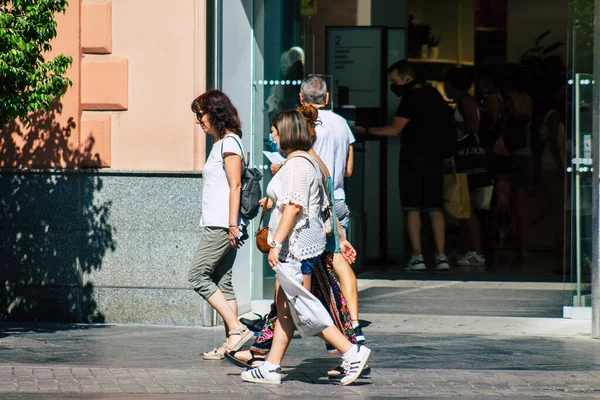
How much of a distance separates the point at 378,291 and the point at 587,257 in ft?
8.67

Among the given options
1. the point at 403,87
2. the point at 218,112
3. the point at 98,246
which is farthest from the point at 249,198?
the point at 403,87

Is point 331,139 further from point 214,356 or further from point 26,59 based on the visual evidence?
point 26,59

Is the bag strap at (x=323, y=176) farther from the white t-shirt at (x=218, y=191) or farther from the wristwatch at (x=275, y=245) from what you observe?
the white t-shirt at (x=218, y=191)

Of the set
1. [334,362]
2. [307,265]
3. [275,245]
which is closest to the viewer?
[275,245]

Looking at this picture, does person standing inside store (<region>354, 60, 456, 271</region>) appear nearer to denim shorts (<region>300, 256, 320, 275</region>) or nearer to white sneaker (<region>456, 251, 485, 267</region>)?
white sneaker (<region>456, 251, 485, 267</region>)

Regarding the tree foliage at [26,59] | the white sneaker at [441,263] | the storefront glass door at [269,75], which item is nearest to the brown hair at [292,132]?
the tree foliage at [26,59]

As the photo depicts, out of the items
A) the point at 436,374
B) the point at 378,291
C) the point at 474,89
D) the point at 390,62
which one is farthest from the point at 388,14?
the point at 436,374

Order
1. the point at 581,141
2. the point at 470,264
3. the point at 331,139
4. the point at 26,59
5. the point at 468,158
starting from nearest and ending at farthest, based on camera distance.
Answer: the point at 26,59 < the point at 331,139 < the point at 581,141 < the point at 470,264 < the point at 468,158

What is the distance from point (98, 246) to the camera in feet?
33.6

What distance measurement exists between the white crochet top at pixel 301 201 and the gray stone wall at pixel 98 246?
2556 mm

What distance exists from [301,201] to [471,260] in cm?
727

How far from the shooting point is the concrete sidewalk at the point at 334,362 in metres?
7.57

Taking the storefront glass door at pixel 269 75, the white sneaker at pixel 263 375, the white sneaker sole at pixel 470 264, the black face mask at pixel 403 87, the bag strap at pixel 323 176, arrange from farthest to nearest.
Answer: the white sneaker sole at pixel 470 264 < the black face mask at pixel 403 87 < the storefront glass door at pixel 269 75 < the white sneaker at pixel 263 375 < the bag strap at pixel 323 176

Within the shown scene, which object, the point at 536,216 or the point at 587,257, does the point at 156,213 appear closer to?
the point at 587,257
